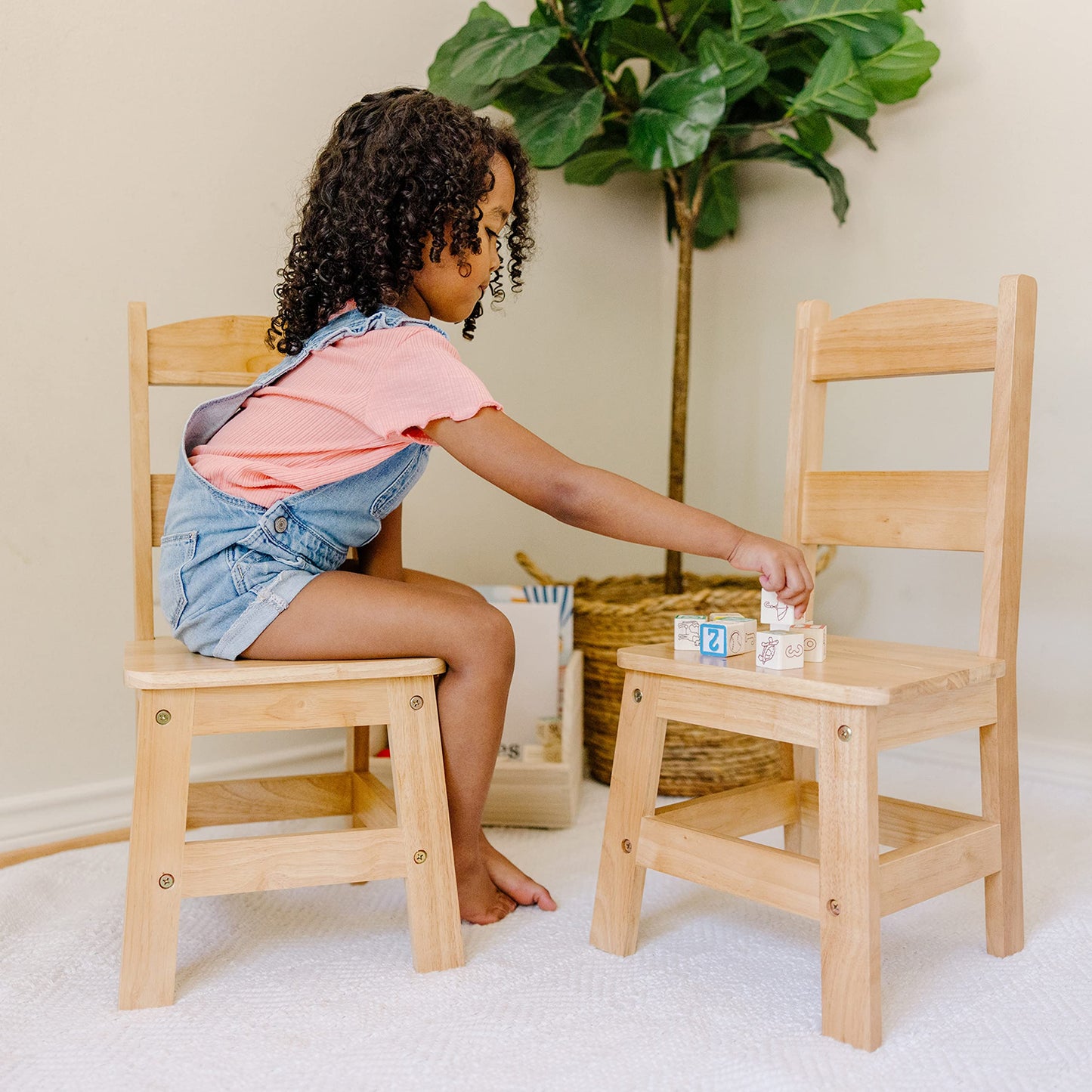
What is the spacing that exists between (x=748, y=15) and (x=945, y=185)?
45 cm

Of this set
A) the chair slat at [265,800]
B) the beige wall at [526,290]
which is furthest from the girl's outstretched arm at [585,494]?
the beige wall at [526,290]

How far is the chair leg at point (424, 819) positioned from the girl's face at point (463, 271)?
414 millimetres

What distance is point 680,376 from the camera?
1.83 m

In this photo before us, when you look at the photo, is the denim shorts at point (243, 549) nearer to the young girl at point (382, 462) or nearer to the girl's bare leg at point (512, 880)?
the young girl at point (382, 462)

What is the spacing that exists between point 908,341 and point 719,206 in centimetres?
96

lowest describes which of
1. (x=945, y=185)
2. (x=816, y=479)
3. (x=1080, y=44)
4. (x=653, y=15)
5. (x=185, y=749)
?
(x=185, y=749)

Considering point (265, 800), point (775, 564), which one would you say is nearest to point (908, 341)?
point (775, 564)

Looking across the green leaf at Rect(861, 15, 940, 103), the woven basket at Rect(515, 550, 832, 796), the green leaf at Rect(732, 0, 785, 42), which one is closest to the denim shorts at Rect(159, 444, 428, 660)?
the woven basket at Rect(515, 550, 832, 796)

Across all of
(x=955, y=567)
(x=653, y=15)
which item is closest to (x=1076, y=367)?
(x=955, y=567)

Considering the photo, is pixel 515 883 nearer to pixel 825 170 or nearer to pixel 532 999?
pixel 532 999

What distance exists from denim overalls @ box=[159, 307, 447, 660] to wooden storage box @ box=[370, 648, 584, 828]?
49 centimetres

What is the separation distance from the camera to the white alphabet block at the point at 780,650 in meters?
0.96

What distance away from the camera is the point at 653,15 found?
1806 mm

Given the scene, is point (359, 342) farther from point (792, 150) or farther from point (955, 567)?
point (955, 567)
